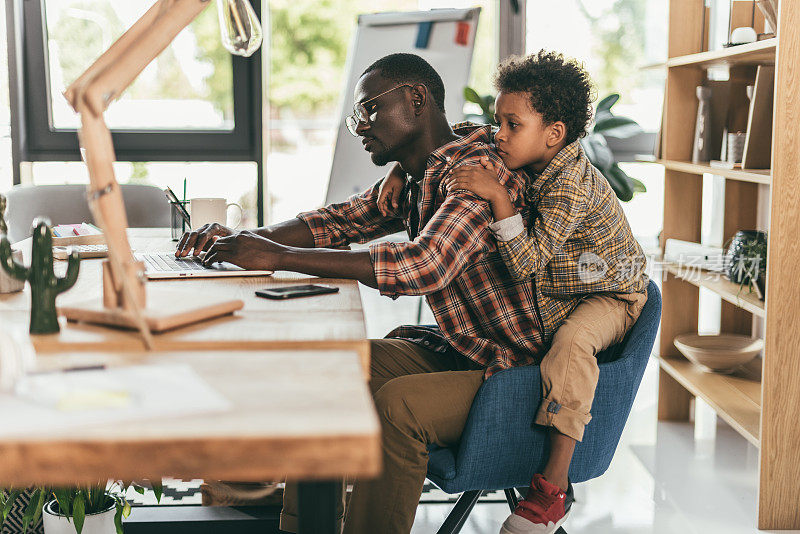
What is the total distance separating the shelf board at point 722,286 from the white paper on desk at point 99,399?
5.82 ft

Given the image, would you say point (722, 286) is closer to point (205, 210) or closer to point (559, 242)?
point (559, 242)

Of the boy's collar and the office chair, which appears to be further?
the boy's collar

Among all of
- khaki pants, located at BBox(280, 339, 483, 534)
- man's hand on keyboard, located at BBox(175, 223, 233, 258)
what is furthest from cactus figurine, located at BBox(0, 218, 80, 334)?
man's hand on keyboard, located at BBox(175, 223, 233, 258)

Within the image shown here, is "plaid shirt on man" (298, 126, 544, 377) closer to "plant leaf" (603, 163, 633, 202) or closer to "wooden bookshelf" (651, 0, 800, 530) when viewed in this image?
"wooden bookshelf" (651, 0, 800, 530)

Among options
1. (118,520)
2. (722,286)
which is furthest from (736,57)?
(118,520)

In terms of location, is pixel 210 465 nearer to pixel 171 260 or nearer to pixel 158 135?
pixel 171 260

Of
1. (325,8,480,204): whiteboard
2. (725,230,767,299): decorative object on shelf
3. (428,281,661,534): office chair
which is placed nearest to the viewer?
(428,281,661,534): office chair

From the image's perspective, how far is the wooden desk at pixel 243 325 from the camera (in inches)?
41.3

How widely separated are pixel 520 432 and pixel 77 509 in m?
0.96

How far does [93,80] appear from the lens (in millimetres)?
1067

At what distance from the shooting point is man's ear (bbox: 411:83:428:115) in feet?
5.90

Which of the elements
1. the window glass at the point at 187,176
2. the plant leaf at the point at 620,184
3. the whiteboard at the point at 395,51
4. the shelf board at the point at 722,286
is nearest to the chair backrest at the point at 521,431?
the shelf board at the point at 722,286

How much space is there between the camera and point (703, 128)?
287 centimetres

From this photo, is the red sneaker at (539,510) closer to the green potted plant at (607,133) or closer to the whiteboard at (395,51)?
the green potted plant at (607,133)
